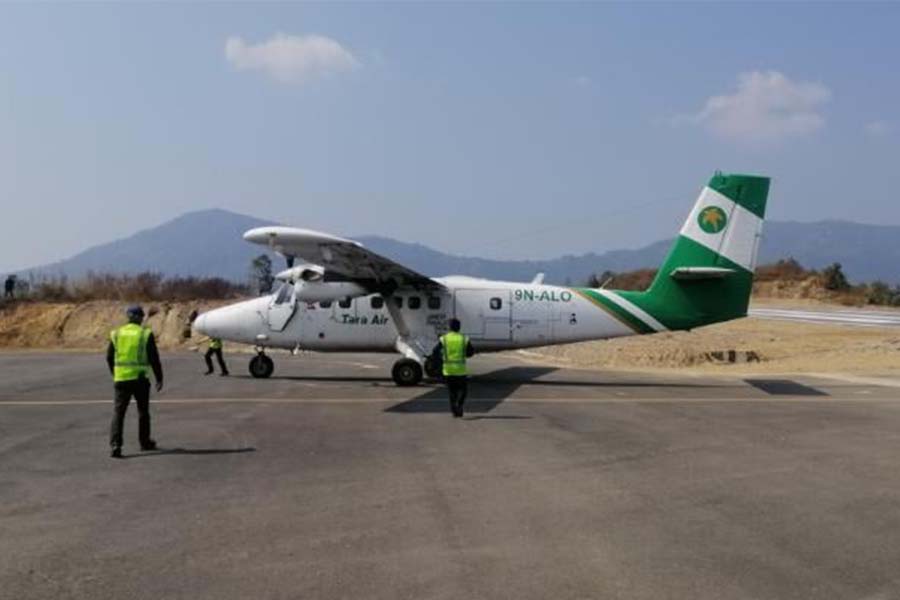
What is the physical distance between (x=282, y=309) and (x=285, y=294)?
1.48ft

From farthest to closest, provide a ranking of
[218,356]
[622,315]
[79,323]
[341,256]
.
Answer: [79,323], [218,356], [622,315], [341,256]

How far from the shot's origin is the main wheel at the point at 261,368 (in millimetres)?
23000

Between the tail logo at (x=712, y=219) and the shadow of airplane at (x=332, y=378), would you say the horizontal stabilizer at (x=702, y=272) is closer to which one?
the tail logo at (x=712, y=219)

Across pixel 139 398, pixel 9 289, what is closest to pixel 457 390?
pixel 139 398

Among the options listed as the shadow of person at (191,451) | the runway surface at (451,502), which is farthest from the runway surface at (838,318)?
the shadow of person at (191,451)

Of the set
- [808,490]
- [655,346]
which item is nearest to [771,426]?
[808,490]

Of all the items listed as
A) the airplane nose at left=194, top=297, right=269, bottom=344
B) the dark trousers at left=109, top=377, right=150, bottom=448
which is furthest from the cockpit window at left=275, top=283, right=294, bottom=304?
the dark trousers at left=109, top=377, right=150, bottom=448

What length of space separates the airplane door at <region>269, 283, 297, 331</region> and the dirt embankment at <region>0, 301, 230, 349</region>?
86.4 feet

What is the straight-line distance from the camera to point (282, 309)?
75.2ft

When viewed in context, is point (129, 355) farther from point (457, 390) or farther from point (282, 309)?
point (282, 309)

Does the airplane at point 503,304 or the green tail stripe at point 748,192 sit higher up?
the green tail stripe at point 748,192

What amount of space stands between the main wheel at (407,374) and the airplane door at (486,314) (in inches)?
74.6

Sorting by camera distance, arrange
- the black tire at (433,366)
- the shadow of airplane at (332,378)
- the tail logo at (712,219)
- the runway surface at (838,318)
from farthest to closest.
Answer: the runway surface at (838,318) → the shadow of airplane at (332,378) → the tail logo at (712,219) → the black tire at (433,366)

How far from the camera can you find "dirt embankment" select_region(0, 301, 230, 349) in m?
49.1
